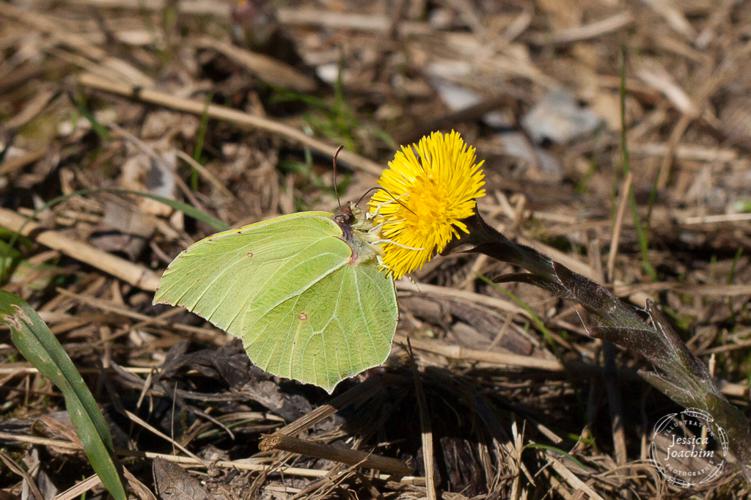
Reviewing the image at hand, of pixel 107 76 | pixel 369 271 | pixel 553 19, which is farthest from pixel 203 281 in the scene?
pixel 553 19

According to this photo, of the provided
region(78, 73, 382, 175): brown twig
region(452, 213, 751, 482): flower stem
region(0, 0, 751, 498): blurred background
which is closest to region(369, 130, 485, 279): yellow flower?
region(452, 213, 751, 482): flower stem

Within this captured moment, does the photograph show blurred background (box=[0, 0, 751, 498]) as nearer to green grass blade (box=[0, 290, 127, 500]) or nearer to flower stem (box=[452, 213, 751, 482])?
green grass blade (box=[0, 290, 127, 500])

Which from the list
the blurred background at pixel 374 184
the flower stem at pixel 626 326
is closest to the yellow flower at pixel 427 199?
the flower stem at pixel 626 326

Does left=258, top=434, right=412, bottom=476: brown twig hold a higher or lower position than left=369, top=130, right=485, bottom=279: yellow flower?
lower

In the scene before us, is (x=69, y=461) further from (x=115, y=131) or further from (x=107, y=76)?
(x=107, y=76)

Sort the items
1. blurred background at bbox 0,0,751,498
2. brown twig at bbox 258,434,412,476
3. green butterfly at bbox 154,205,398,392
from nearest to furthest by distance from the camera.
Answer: brown twig at bbox 258,434,412,476
green butterfly at bbox 154,205,398,392
blurred background at bbox 0,0,751,498
